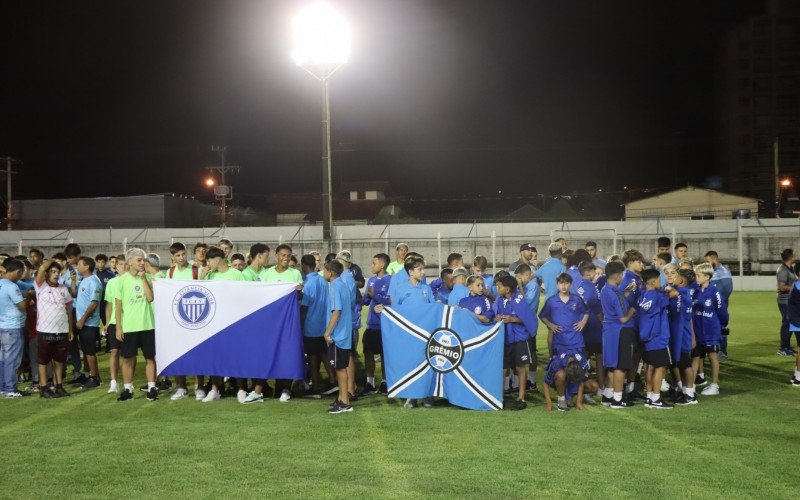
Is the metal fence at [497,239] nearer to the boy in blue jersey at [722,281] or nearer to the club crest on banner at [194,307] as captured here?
the boy in blue jersey at [722,281]

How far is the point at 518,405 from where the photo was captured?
26.8 ft

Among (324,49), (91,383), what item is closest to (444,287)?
(91,383)

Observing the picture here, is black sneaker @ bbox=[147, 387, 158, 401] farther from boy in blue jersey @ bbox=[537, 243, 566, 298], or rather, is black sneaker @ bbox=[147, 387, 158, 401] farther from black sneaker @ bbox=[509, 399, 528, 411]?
boy in blue jersey @ bbox=[537, 243, 566, 298]

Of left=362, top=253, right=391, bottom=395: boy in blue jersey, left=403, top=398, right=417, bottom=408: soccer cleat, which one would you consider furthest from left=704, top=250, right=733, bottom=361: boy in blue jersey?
left=403, top=398, right=417, bottom=408: soccer cleat

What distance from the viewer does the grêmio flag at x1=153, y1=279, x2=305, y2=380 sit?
8742 millimetres

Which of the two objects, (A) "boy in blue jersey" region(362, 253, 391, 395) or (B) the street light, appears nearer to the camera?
(A) "boy in blue jersey" region(362, 253, 391, 395)

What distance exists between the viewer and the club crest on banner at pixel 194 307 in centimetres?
899

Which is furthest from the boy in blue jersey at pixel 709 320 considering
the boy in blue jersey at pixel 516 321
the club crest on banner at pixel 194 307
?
the club crest on banner at pixel 194 307

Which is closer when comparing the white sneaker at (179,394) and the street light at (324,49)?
the white sneaker at (179,394)

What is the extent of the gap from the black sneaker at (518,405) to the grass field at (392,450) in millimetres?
153

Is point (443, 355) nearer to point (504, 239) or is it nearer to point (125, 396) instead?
point (125, 396)

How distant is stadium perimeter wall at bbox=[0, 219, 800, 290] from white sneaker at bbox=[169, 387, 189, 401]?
19729mm

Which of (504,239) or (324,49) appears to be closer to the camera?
(324,49)

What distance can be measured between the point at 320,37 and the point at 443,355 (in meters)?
12.8
